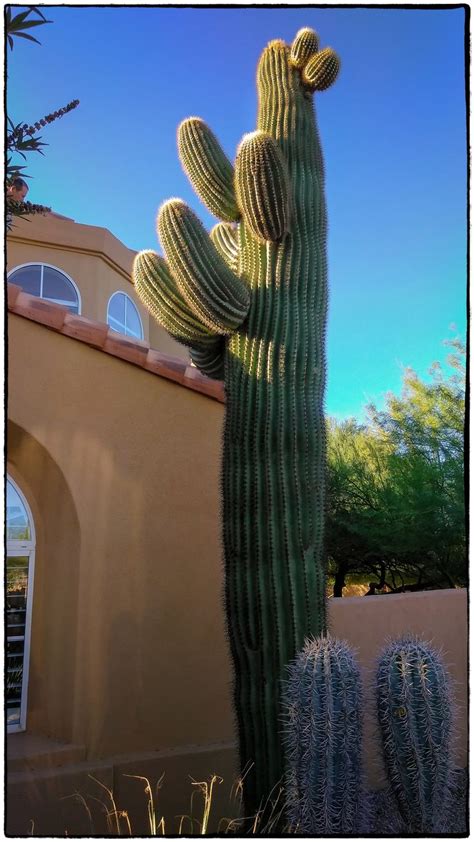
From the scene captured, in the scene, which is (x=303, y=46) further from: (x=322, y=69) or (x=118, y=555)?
(x=118, y=555)

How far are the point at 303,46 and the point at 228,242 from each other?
1.42 m

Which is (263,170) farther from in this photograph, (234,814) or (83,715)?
(234,814)

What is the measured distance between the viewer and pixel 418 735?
123 inches

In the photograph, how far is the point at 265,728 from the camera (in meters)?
3.50

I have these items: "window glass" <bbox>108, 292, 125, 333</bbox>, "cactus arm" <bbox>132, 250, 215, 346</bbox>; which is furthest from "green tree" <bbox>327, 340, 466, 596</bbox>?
"cactus arm" <bbox>132, 250, 215, 346</bbox>

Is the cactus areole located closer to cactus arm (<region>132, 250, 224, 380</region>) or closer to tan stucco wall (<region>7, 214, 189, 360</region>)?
cactus arm (<region>132, 250, 224, 380</region>)

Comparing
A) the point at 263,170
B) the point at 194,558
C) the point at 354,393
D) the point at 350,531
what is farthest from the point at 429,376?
the point at 263,170

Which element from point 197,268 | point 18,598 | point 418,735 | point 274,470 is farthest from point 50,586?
point 418,735

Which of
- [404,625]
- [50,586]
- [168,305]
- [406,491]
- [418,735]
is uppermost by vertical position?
[168,305]

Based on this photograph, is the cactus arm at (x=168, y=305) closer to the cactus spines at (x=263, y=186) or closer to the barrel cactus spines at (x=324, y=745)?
the cactus spines at (x=263, y=186)

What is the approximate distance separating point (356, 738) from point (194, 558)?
231cm

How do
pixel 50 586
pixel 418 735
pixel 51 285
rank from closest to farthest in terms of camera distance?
pixel 418 735 → pixel 50 586 → pixel 51 285

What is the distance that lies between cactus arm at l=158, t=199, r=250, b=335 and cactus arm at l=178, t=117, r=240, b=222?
1.67 ft

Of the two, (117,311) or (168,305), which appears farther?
(117,311)
